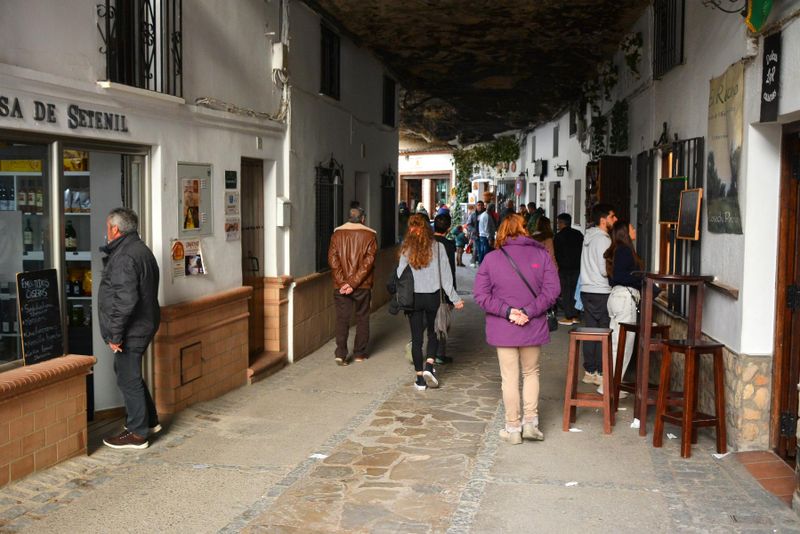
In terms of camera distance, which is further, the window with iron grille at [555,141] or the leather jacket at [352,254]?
the window with iron grille at [555,141]

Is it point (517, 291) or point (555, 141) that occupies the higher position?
point (555, 141)

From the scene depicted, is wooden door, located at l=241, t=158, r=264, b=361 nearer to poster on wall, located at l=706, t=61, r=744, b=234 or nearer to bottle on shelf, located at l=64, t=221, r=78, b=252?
bottle on shelf, located at l=64, t=221, r=78, b=252

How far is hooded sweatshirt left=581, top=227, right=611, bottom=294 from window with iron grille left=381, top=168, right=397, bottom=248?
24.2 feet

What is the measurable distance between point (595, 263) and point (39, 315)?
5208 mm

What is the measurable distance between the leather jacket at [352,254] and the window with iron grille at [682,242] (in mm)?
3347

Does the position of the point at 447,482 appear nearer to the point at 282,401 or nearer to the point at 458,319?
the point at 282,401

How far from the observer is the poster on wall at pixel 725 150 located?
251 inches

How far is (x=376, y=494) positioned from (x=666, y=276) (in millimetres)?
2830

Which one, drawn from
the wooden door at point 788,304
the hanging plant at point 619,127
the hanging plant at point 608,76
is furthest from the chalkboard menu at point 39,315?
the hanging plant at point 608,76

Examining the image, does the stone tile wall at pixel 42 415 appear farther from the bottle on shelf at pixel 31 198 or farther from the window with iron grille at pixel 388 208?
the window with iron grille at pixel 388 208

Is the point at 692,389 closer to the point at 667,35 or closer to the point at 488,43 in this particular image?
the point at 667,35

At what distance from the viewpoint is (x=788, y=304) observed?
6.02 metres

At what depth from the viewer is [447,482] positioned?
5.82 meters

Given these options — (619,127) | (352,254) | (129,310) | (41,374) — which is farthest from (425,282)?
(619,127)
